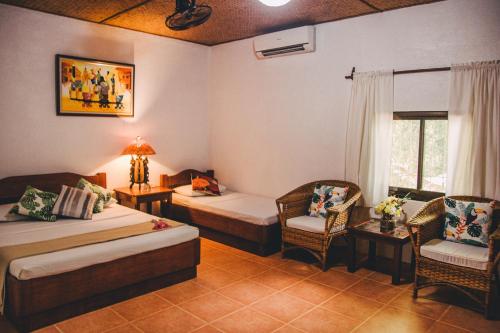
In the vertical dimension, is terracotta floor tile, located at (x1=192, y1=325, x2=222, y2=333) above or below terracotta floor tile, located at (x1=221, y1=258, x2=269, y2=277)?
below

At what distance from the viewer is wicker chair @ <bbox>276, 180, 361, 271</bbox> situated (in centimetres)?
420

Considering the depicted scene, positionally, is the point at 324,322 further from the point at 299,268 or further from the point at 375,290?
the point at 299,268

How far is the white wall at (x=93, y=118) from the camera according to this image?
14.6ft

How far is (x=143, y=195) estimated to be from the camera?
5.08 meters

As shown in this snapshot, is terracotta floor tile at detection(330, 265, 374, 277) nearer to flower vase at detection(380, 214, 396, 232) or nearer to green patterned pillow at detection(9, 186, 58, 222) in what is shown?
flower vase at detection(380, 214, 396, 232)

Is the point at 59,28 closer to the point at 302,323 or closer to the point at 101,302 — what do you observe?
the point at 101,302

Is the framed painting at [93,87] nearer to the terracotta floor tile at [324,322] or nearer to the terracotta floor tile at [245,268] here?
the terracotta floor tile at [245,268]

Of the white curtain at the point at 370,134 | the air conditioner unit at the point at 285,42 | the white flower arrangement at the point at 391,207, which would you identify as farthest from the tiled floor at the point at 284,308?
the air conditioner unit at the point at 285,42

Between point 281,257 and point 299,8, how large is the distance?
2846 mm

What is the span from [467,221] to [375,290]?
3.52ft

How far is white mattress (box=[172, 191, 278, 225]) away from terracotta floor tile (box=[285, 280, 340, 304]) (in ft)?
3.28

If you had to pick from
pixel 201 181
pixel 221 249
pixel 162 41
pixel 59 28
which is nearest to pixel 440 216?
pixel 221 249

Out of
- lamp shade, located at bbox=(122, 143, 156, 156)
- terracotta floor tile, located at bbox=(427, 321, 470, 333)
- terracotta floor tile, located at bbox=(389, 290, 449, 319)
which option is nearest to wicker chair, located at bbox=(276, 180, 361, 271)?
terracotta floor tile, located at bbox=(389, 290, 449, 319)

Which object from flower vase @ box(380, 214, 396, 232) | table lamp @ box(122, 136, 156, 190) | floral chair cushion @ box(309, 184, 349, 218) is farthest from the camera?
table lamp @ box(122, 136, 156, 190)
